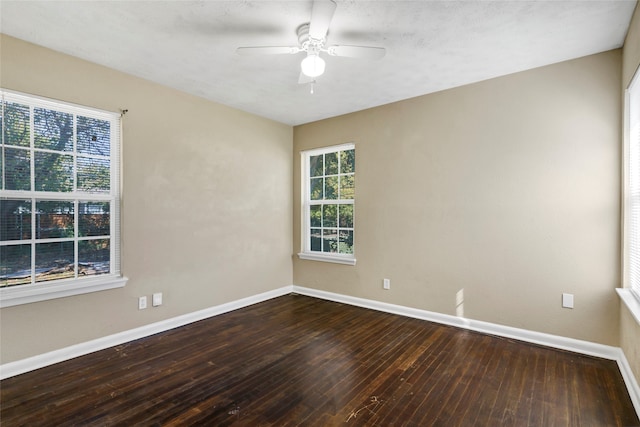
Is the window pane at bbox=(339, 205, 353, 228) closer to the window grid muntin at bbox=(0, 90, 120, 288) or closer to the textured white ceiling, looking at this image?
the textured white ceiling

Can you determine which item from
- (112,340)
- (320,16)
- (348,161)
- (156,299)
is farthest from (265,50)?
(112,340)

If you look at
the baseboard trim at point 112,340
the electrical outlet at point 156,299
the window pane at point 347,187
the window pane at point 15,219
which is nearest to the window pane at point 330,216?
the window pane at point 347,187

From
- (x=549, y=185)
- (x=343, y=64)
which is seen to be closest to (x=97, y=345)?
(x=343, y=64)

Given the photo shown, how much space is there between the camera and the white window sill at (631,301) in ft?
6.72

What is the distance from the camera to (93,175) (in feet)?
9.58

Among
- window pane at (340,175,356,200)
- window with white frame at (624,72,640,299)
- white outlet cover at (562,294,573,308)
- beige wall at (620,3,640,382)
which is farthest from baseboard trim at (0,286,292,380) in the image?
window with white frame at (624,72,640,299)

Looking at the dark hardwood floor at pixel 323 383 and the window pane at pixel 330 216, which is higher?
the window pane at pixel 330 216

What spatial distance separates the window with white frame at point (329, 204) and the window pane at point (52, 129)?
9.51 ft

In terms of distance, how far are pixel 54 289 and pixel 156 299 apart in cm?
89

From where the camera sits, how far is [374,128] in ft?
13.4

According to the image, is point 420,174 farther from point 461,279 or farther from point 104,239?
point 104,239

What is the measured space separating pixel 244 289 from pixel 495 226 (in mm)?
3125

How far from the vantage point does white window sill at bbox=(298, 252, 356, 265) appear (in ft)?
14.2

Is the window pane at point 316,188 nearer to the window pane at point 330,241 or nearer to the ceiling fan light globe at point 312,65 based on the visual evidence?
the window pane at point 330,241
